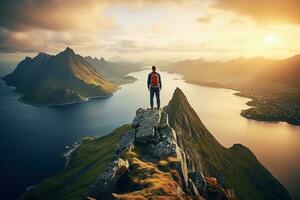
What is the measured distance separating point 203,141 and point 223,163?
2021cm

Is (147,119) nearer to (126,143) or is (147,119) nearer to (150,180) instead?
(126,143)

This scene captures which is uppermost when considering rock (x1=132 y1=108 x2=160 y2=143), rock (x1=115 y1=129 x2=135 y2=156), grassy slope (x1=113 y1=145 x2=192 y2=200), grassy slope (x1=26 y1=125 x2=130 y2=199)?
rock (x1=132 y1=108 x2=160 y2=143)

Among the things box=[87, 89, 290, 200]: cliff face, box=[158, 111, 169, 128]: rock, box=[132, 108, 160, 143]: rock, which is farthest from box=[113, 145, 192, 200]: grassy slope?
box=[158, 111, 169, 128]: rock

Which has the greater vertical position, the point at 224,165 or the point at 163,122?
the point at 163,122

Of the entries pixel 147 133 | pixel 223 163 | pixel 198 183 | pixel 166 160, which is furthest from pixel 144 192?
pixel 223 163

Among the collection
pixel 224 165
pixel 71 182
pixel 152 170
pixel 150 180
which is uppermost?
pixel 152 170

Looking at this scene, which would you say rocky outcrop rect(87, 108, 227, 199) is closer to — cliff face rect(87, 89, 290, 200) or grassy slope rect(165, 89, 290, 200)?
cliff face rect(87, 89, 290, 200)

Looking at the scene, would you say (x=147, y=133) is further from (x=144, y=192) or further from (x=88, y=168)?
(x=88, y=168)

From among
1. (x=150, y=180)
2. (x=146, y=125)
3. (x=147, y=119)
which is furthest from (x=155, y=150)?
(x=150, y=180)

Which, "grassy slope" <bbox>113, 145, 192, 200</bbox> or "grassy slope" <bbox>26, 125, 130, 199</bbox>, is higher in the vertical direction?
"grassy slope" <bbox>113, 145, 192, 200</bbox>

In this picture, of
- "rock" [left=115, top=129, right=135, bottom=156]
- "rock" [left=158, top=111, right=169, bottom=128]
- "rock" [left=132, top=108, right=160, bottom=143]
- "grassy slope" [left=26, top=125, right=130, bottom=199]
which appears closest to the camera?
"rock" [left=115, top=129, right=135, bottom=156]

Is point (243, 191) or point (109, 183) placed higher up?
point (109, 183)

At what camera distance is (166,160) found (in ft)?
170

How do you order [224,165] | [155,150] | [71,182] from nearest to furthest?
[155,150] < [71,182] < [224,165]
